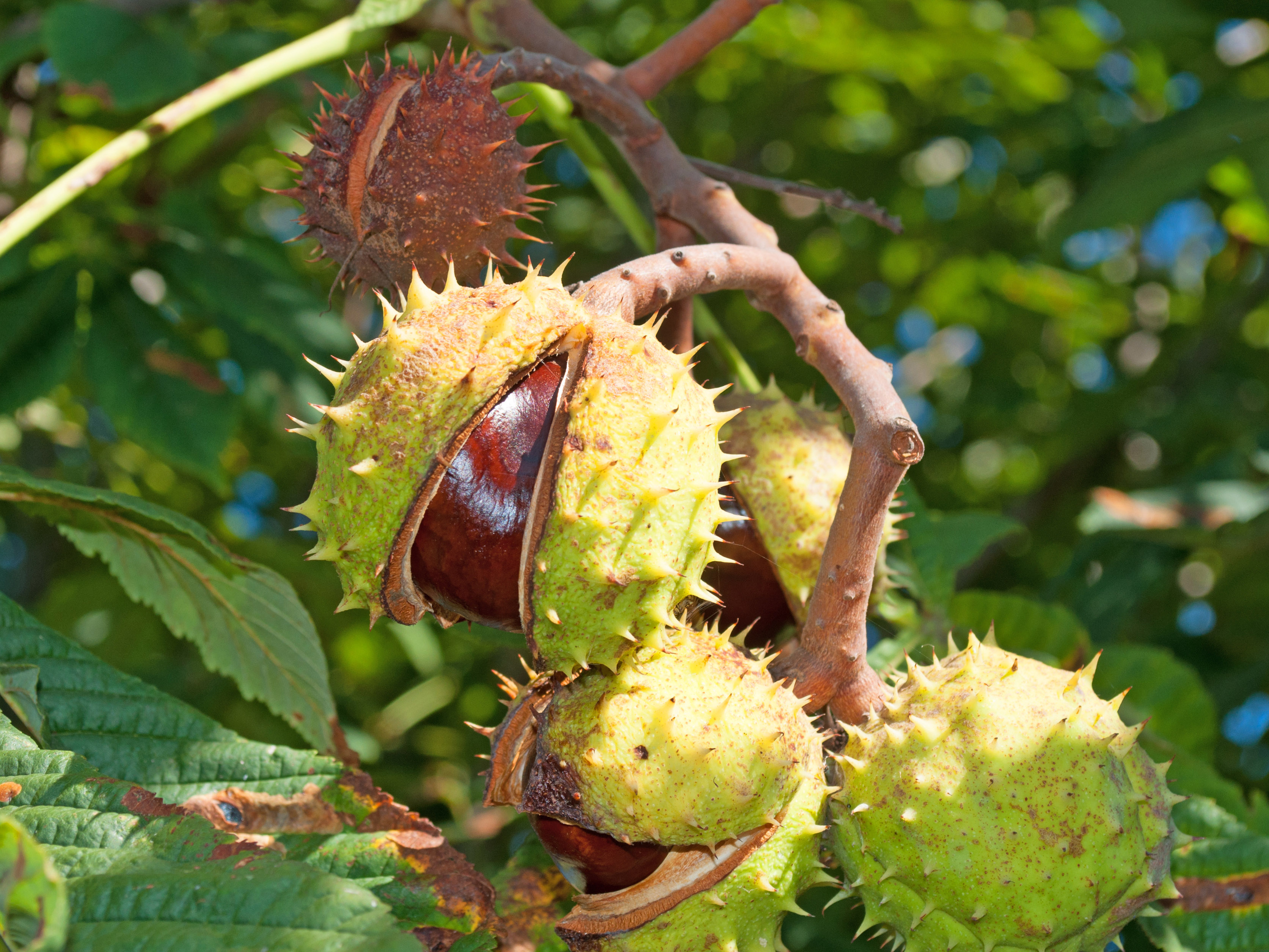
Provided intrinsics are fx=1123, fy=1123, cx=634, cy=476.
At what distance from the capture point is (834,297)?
13.5 ft

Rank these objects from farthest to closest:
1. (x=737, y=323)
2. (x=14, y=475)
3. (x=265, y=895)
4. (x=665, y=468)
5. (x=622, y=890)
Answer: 1. (x=737, y=323)
2. (x=14, y=475)
3. (x=622, y=890)
4. (x=665, y=468)
5. (x=265, y=895)

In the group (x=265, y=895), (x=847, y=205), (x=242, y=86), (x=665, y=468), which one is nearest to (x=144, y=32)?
(x=242, y=86)

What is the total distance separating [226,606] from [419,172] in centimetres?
77

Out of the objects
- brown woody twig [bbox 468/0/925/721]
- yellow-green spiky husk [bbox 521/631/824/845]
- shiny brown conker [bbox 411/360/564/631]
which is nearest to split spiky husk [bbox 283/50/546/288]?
brown woody twig [bbox 468/0/925/721]

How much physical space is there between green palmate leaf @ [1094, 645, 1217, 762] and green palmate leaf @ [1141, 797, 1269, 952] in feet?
1.60

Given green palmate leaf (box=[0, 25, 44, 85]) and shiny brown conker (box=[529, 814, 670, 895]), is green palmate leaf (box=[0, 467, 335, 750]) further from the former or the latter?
green palmate leaf (box=[0, 25, 44, 85])

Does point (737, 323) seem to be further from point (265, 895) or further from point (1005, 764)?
point (265, 895)

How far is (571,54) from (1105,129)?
2818 millimetres

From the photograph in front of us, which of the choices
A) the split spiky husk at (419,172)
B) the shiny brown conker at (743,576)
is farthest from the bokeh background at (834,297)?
the split spiky husk at (419,172)

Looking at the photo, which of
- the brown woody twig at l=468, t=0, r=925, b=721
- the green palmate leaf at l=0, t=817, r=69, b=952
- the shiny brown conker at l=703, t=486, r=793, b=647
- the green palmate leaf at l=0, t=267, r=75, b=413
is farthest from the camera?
the green palmate leaf at l=0, t=267, r=75, b=413

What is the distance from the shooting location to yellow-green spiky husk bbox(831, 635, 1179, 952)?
135 centimetres

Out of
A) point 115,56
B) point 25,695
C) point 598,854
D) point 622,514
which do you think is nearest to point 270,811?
point 25,695

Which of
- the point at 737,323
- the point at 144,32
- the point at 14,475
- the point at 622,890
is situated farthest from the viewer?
the point at 737,323

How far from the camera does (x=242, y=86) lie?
1911 mm
